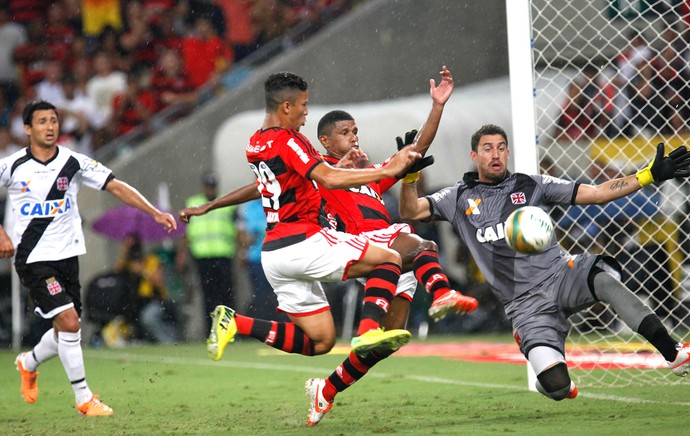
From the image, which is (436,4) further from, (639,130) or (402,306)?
(402,306)

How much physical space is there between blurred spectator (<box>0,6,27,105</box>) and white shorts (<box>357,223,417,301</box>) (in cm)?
1249

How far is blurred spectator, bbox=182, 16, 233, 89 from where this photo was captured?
17.8 metres

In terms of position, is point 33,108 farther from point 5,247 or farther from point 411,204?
point 411,204

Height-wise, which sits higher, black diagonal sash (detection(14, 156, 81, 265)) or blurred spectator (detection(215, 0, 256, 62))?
blurred spectator (detection(215, 0, 256, 62))

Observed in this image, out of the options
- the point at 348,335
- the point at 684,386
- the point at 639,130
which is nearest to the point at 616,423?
the point at 684,386

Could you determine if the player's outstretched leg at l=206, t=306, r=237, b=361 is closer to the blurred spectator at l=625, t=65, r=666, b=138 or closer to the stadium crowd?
the blurred spectator at l=625, t=65, r=666, b=138

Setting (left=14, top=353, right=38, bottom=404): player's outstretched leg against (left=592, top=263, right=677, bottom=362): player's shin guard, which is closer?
(left=592, top=263, right=677, bottom=362): player's shin guard

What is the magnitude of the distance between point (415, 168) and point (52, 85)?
12227 mm

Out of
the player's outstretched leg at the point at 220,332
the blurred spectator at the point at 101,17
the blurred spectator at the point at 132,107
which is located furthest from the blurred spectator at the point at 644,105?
the blurred spectator at the point at 101,17

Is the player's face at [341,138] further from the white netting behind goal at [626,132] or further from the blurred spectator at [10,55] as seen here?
the blurred spectator at [10,55]

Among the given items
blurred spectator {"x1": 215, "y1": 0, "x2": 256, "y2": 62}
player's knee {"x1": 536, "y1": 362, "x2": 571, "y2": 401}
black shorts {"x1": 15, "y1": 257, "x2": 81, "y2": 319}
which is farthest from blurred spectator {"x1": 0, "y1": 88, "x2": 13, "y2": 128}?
player's knee {"x1": 536, "y1": 362, "x2": 571, "y2": 401}

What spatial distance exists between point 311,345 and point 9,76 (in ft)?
43.5

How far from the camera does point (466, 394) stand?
910 cm

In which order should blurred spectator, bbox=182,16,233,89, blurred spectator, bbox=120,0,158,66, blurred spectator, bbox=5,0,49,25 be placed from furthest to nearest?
blurred spectator, bbox=5,0,49,25 < blurred spectator, bbox=120,0,158,66 < blurred spectator, bbox=182,16,233,89
